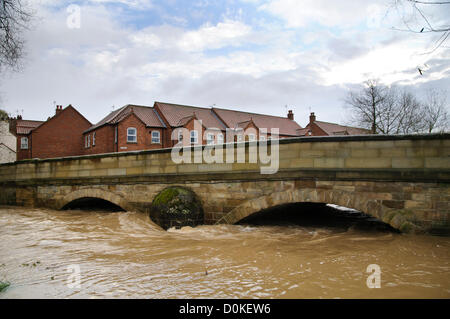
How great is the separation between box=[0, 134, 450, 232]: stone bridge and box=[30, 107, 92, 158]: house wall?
2417 centimetres

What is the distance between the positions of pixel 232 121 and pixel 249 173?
1039 inches

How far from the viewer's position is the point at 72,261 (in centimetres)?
589

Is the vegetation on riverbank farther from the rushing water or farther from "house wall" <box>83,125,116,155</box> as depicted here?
"house wall" <box>83,125,116,155</box>

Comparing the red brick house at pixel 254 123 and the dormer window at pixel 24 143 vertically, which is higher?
the red brick house at pixel 254 123

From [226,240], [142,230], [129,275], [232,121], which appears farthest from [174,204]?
[232,121]

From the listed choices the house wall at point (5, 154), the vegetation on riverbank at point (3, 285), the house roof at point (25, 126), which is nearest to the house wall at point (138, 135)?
the house roof at point (25, 126)

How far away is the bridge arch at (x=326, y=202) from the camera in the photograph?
698 cm

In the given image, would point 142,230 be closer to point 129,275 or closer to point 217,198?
point 217,198

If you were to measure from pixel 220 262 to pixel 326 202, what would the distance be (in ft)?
10.5

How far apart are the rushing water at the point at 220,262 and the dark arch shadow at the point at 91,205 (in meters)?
3.63

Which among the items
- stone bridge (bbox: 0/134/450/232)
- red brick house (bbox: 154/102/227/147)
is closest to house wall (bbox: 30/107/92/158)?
red brick house (bbox: 154/102/227/147)

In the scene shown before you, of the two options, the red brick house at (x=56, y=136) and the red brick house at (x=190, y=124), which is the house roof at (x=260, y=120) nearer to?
the red brick house at (x=190, y=124)

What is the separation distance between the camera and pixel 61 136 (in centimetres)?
3183

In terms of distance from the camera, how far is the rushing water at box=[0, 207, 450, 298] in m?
4.41
